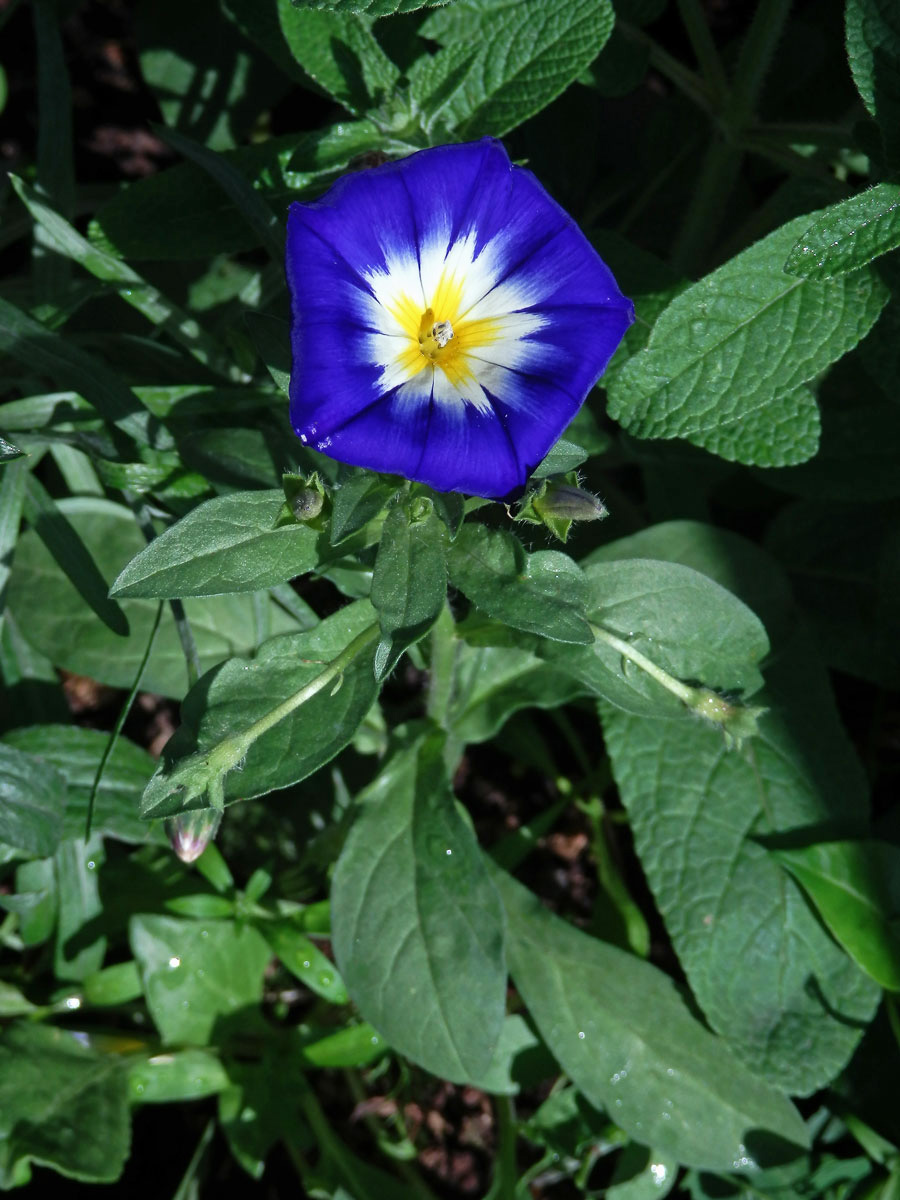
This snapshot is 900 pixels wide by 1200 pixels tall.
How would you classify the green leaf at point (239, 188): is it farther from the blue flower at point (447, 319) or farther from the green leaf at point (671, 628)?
the green leaf at point (671, 628)

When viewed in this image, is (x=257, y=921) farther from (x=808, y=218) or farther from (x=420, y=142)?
(x=808, y=218)

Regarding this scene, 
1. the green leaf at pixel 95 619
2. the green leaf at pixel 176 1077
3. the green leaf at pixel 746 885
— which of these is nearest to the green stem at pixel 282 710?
the green leaf at pixel 95 619

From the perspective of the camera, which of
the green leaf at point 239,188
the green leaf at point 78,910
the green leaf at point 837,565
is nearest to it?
the green leaf at point 239,188

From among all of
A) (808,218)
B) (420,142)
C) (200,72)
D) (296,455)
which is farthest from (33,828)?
(200,72)

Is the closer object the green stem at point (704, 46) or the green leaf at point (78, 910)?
the green stem at point (704, 46)

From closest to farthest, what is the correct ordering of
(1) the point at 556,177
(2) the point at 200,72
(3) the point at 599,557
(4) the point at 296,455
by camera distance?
(4) the point at 296,455 → (3) the point at 599,557 → (1) the point at 556,177 → (2) the point at 200,72

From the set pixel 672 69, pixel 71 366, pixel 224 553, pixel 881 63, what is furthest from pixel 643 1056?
pixel 672 69
